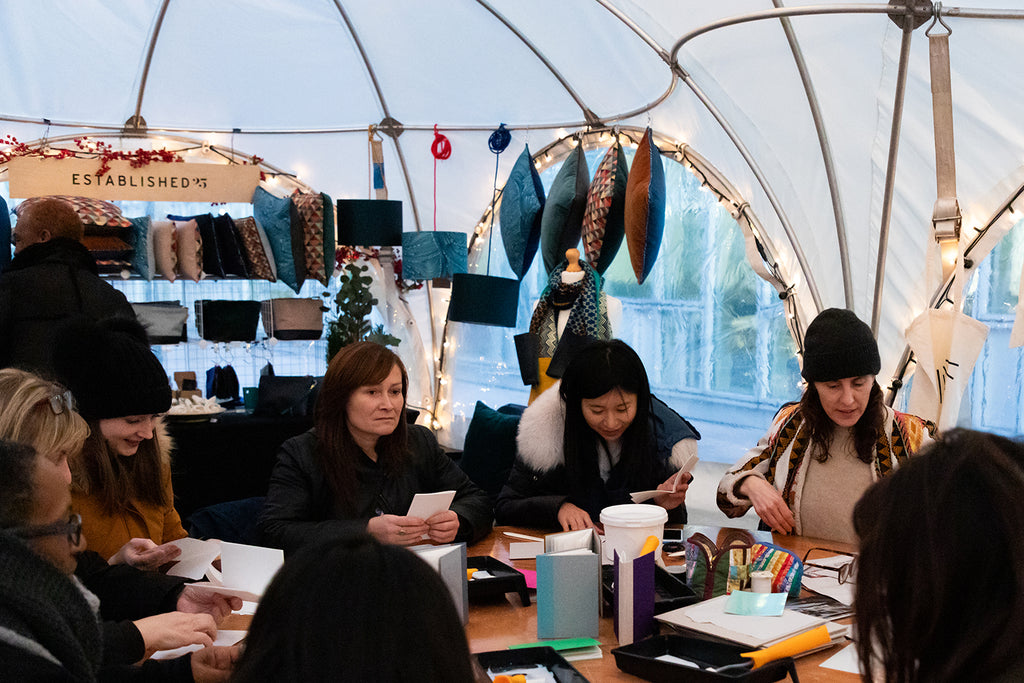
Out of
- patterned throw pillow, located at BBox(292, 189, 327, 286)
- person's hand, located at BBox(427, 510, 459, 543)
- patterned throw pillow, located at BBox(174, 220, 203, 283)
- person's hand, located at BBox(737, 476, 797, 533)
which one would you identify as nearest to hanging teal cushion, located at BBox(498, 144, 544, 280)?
patterned throw pillow, located at BBox(292, 189, 327, 286)

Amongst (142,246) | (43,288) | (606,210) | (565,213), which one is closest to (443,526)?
(43,288)

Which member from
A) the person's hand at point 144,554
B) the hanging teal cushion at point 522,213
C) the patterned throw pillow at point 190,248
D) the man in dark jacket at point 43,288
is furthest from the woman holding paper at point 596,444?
the patterned throw pillow at point 190,248

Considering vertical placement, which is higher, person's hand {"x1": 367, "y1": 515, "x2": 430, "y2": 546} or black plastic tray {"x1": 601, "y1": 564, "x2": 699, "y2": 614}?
person's hand {"x1": 367, "y1": 515, "x2": 430, "y2": 546}

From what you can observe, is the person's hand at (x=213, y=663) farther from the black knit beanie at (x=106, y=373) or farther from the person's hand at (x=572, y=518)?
the person's hand at (x=572, y=518)

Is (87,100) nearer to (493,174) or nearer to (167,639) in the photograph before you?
(493,174)

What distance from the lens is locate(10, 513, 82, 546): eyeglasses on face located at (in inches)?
56.2

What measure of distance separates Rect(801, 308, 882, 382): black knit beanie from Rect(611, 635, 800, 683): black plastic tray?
48.8 inches

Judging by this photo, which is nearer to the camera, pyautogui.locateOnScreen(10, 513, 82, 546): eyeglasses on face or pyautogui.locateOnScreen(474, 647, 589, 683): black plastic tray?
pyautogui.locateOnScreen(10, 513, 82, 546): eyeglasses on face

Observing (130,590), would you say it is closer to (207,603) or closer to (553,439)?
(207,603)

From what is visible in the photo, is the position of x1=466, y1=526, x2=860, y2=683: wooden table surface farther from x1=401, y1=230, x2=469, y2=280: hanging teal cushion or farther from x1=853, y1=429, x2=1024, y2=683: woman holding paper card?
x1=401, y1=230, x2=469, y2=280: hanging teal cushion

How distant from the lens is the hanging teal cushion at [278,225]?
614 centimetres

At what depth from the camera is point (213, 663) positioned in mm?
1814

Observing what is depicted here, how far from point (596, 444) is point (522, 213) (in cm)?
251

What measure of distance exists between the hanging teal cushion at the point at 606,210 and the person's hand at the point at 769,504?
7.12 feet
